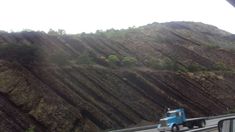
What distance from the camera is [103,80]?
47.0m

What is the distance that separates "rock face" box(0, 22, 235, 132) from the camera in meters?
36.5

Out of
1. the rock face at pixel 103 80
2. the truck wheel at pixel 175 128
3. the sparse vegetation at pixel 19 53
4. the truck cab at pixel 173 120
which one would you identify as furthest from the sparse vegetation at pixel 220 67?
the truck wheel at pixel 175 128

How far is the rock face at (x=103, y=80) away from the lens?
3650 centimetres

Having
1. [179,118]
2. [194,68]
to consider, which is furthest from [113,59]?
[179,118]

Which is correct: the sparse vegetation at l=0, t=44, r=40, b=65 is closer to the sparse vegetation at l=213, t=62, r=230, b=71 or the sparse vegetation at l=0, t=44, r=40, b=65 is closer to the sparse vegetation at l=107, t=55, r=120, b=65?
the sparse vegetation at l=107, t=55, r=120, b=65

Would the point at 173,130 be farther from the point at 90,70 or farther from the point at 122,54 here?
the point at 122,54

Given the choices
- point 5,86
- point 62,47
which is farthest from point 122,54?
point 5,86

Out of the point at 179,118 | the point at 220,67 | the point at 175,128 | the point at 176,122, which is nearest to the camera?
the point at 175,128

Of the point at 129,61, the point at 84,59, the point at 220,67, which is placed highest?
the point at 220,67

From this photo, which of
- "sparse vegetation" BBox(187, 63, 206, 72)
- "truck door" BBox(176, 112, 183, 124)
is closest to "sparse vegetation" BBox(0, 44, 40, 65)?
"truck door" BBox(176, 112, 183, 124)

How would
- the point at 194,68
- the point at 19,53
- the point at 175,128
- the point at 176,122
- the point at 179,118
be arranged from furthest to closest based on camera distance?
the point at 194,68, the point at 19,53, the point at 179,118, the point at 176,122, the point at 175,128

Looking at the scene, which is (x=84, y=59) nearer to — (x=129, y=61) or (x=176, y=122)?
(x=129, y=61)

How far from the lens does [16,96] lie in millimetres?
36469

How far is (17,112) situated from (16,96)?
101 inches
